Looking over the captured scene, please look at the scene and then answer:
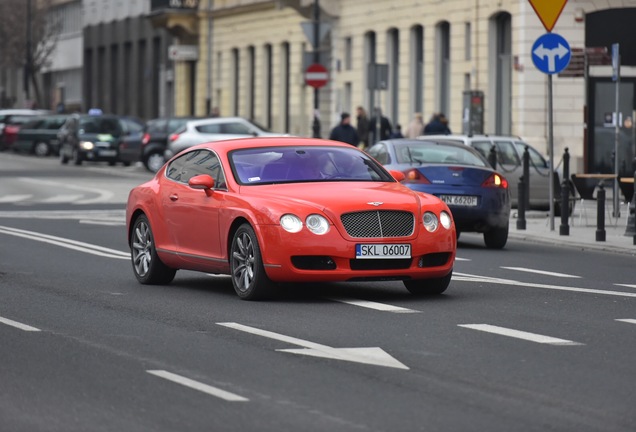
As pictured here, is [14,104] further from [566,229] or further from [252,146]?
[252,146]

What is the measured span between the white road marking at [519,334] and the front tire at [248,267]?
7.54ft

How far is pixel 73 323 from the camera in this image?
13273 millimetres

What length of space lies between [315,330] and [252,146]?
3.84m

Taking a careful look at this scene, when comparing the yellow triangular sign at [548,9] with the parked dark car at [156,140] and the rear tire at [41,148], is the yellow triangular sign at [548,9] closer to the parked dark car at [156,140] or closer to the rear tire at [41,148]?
the parked dark car at [156,140]

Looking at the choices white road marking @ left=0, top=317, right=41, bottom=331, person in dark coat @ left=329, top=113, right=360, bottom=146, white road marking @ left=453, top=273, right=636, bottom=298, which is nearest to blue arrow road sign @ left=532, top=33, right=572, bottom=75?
white road marking @ left=453, top=273, right=636, bottom=298

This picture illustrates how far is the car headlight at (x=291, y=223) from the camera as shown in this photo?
14750 millimetres

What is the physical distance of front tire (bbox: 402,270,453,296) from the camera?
50.9ft

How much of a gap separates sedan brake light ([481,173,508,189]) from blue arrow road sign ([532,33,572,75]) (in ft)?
8.84

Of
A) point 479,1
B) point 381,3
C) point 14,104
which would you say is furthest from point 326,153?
point 14,104

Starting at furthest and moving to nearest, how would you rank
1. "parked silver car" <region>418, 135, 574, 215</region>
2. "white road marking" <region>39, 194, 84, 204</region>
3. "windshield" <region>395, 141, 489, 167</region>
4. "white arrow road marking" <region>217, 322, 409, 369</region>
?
"white road marking" <region>39, 194, 84, 204</region> < "parked silver car" <region>418, 135, 574, 215</region> < "windshield" <region>395, 141, 489, 167</region> < "white arrow road marking" <region>217, 322, 409, 369</region>

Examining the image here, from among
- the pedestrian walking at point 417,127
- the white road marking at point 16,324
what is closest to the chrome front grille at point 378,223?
the white road marking at point 16,324

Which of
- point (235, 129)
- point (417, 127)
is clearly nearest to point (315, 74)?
point (417, 127)

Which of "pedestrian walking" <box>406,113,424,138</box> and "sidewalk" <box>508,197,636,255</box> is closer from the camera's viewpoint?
"sidewalk" <box>508,197,636,255</box>

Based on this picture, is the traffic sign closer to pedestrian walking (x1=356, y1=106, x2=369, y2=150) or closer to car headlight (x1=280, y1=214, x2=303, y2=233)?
pedestrian walking (x1=356, y1=106, x2=369, y2=150)
